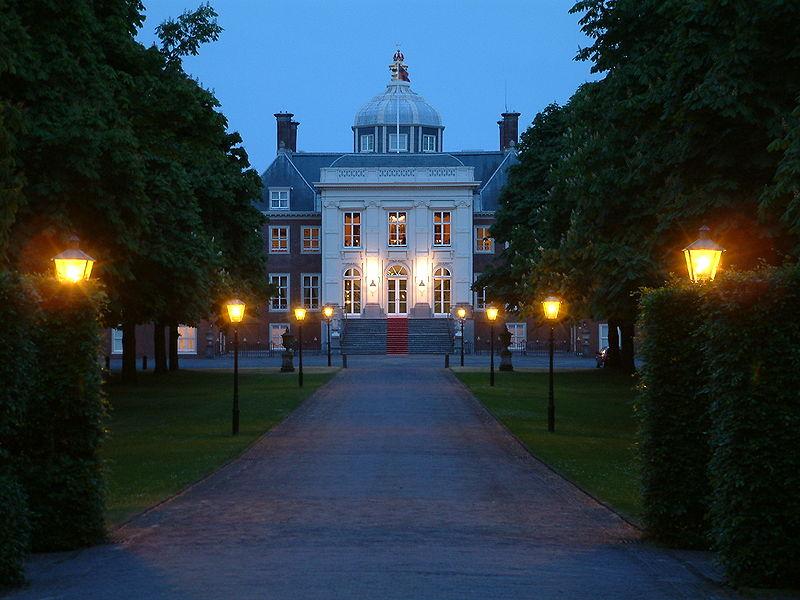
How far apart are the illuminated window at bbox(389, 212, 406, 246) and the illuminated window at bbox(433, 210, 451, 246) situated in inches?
77.8

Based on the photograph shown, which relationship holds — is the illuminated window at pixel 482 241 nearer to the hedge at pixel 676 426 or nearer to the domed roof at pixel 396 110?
the domed roof at pixel 396 110

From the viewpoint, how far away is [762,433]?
1138cm

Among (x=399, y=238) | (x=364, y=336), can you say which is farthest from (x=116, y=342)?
(x=399, y=238)

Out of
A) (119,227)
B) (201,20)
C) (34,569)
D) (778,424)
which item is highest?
(201,20)

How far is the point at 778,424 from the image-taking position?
1133 cm

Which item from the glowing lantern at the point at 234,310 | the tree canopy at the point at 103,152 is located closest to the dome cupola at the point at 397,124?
the tree canopy at the point at 103,152

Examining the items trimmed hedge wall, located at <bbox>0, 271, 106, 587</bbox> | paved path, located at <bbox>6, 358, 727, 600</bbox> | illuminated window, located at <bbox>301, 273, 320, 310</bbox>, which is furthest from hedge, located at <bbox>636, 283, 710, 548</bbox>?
illuminated window, located at <bbox>301, 273, 320, 310</bbox>

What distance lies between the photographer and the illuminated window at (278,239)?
9188 cm

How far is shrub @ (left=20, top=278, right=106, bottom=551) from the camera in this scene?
13469mm

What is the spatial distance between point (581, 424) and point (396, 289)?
57.3 metres

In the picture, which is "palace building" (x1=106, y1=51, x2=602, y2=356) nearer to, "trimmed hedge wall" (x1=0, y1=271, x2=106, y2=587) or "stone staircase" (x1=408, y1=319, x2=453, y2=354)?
"stone staircase" (x1=408, y1=319, x2=453, y2=354)

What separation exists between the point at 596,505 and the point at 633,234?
16212 millimetres

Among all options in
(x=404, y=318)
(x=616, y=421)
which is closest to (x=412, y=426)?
(x=616, y=421)

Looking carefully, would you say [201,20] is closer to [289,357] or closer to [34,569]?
[289,357]
